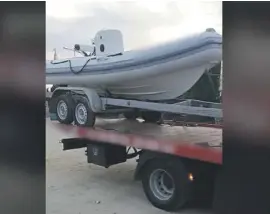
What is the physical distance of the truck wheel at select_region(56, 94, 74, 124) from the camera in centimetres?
381

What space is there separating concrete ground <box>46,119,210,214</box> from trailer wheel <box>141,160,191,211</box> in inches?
3.9

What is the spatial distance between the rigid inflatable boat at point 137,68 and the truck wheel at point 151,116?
0.61ft

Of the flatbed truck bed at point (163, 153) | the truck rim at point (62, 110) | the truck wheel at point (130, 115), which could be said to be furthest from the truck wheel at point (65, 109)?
the truck wheel at point (130, 115)

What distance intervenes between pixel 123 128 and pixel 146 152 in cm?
53

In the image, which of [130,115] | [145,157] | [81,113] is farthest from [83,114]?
[145,157]

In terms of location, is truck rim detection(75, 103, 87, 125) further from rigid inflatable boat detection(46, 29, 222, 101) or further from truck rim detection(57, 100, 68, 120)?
rigid inflatable boat detection(46, 29, 222, 101)

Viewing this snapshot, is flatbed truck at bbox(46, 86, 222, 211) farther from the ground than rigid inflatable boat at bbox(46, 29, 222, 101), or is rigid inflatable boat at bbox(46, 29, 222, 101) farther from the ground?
rigid inflatable boat at bbox(46, 29, 222, 101)

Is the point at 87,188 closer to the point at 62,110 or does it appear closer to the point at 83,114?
the point at 83,114

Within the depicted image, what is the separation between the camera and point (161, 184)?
294cm

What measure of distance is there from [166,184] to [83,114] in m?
1.28

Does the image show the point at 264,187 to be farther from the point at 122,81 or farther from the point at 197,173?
the point at 122,81

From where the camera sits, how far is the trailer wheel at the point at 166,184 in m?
2.71

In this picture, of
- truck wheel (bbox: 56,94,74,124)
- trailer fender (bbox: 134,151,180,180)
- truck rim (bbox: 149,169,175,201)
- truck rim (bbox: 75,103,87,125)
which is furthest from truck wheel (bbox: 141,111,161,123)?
truck rim (bbox: 149,169,175,201)

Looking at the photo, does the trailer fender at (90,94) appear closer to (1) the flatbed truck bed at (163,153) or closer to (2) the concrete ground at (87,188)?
(1) the flatbed truck bed at (163,153)
